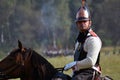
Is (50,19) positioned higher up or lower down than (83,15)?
lower down

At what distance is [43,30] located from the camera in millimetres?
66250

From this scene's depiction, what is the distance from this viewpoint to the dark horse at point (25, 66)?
25.2 feet

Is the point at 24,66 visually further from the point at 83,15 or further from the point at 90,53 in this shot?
the point at 83,15

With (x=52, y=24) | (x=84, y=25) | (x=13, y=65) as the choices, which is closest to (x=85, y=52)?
(x=84, y=25)

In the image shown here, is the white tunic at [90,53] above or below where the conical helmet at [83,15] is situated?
below

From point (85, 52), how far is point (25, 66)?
0.95 metres

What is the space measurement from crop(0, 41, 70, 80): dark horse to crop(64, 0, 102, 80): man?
34cm

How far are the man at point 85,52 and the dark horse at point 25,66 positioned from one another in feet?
1.10

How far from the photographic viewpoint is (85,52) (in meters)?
7.69

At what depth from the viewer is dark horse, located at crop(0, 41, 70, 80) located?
7.69 metres

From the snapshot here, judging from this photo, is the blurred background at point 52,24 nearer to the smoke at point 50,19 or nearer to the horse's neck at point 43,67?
the smoke at point 50,19

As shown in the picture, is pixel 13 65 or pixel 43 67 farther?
pixel 43 67

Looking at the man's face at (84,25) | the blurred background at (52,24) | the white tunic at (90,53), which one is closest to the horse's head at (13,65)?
the white tunic at (90,53)

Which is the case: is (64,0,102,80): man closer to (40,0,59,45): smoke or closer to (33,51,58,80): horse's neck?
(33,51,58,80): horse's neck
